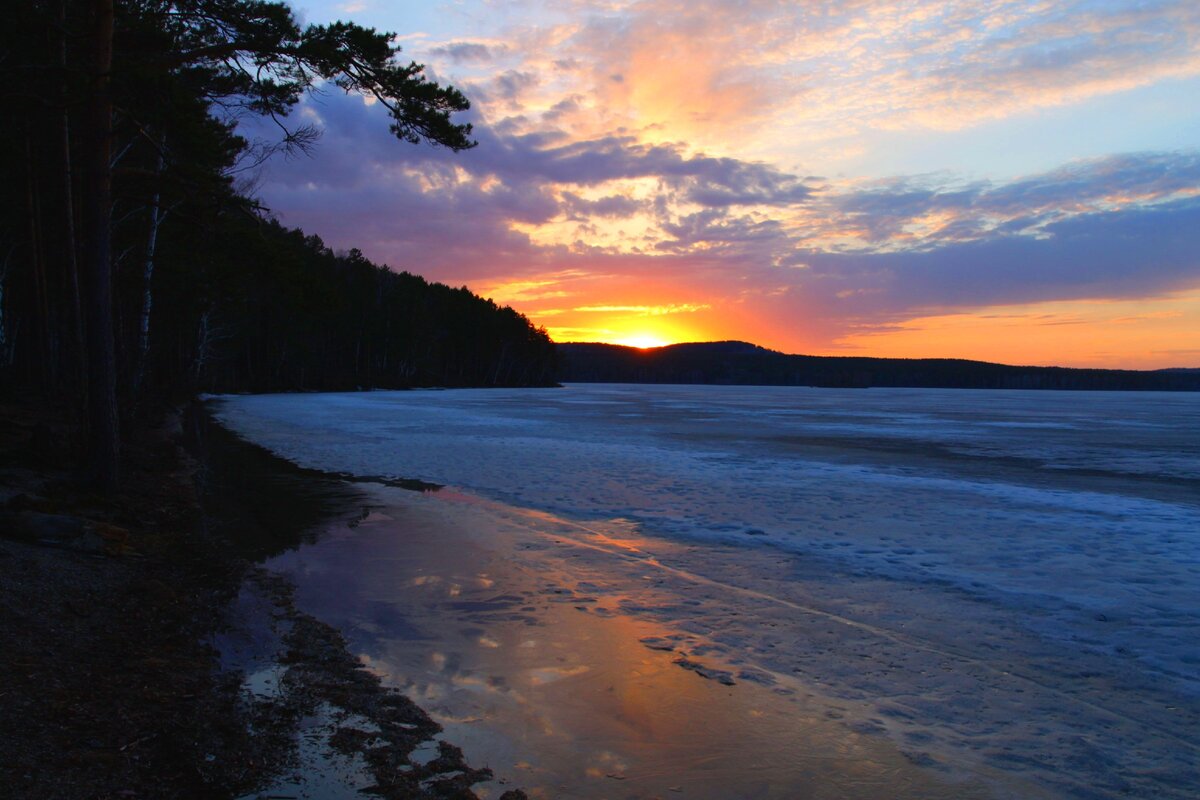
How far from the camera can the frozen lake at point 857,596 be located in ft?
15.1

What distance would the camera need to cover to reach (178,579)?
7.06 m

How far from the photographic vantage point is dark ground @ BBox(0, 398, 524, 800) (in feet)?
11.6

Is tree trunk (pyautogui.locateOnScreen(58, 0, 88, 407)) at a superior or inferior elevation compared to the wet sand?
superior

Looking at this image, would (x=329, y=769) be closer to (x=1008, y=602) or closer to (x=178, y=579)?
(x=178, y=579)

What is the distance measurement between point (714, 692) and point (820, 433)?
25.2 metres

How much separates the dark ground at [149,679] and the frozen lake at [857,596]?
455mm

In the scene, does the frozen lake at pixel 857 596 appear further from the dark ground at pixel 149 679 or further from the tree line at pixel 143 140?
the tree line at pixel 143 140

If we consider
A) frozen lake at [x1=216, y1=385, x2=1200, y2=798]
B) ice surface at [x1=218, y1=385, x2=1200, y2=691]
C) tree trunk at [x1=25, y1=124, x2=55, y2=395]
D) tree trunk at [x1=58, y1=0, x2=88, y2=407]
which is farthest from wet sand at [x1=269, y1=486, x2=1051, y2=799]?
tree trunk at [x1=25, y1=124, x2=55, y2=395]

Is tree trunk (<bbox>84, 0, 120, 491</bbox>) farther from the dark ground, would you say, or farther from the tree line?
the dark ground

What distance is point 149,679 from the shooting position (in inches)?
182

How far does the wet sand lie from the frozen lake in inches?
1.4

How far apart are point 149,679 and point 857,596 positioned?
6.33 meters

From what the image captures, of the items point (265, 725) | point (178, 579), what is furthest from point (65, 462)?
point (265, 725)

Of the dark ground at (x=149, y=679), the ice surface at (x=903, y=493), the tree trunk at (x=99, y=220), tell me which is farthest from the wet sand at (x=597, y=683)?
the tree trunk at (x=99, y=220)
